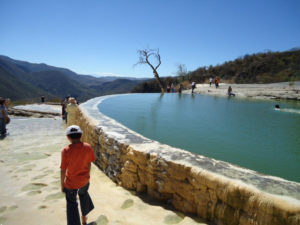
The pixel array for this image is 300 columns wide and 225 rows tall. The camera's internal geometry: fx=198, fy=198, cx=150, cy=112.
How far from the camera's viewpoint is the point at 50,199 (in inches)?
107

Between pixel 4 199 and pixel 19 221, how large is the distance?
28.5 inches

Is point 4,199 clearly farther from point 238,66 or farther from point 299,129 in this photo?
point 238,66

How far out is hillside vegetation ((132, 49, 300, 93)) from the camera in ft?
68.3

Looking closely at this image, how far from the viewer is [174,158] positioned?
2.36m

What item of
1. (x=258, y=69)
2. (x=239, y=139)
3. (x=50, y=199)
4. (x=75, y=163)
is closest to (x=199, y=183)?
(x=75, y=163)

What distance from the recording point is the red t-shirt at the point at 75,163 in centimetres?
206

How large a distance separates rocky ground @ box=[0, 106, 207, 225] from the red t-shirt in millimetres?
514

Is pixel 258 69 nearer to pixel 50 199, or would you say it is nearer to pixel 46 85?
pixel 50 199

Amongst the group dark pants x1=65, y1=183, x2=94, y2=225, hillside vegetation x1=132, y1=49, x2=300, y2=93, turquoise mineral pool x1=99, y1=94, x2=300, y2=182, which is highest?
hillside vegetation x1=132, y1=49, x2=300, y2=93

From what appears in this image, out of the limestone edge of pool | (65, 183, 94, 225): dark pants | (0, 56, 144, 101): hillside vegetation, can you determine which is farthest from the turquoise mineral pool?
(0, 56, 144, 101): hillside vegetation

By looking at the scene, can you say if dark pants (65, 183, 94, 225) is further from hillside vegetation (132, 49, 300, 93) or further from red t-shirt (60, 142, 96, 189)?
hillside vegetation (132, 49, 300, 93)

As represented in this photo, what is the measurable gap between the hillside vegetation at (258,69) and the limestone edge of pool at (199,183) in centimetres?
1980

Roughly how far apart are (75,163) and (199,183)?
1.31 meters

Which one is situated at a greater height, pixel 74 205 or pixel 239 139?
pixel 239 139
